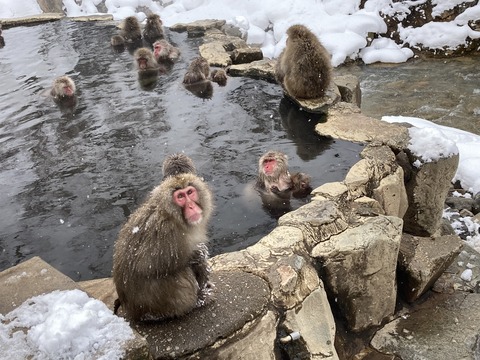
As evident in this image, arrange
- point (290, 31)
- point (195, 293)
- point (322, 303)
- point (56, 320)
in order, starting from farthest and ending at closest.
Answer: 1. point (290, 31)
2. point (322, 303)
3. point (195, 293)
4. point (56, 320)

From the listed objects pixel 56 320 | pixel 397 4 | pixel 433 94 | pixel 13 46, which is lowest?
pixel 433 94

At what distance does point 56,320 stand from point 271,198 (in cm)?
247

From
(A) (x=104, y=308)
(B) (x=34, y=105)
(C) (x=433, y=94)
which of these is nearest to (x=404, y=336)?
(A) (x=104, y=308)

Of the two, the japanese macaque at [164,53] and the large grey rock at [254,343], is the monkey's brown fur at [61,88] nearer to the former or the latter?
the japanese macaque at [164,53]

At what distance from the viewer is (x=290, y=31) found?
5773 mm

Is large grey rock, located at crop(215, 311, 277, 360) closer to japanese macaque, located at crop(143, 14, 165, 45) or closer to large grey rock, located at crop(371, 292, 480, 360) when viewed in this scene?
large grey rock, located at crop(371, 292, 480, 360)

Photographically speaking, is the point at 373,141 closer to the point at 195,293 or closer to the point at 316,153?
the point at 316,153

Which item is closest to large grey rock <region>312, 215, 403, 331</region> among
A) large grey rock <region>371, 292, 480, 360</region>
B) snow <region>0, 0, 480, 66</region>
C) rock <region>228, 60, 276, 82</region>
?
large grey rock <region>371, 292, 480, 360</region>

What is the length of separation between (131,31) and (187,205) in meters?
8.72

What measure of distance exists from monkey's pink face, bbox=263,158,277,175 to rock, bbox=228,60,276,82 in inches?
120

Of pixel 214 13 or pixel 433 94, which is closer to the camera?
pixel 433 94

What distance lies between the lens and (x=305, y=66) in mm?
5504

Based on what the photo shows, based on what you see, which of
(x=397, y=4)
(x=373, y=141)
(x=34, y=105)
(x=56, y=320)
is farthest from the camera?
(x=397, y=4)

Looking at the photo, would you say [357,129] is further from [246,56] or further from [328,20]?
[328,20]
